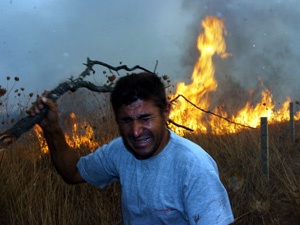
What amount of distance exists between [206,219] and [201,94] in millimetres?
6293

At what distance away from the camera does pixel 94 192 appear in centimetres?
388

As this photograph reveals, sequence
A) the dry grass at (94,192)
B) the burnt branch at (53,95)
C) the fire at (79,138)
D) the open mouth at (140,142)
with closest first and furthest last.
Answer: the open mouth at (140,142), the burnt branch at (53,95), the dry grass at (94,192), the fire at (79,138)

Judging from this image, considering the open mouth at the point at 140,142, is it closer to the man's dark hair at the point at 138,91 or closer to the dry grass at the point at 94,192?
the man's dark hair at the point at 138,91

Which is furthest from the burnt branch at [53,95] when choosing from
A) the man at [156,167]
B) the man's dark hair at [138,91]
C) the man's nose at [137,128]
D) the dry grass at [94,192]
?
the dry grass at [94,192]

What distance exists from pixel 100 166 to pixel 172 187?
59 centimetres

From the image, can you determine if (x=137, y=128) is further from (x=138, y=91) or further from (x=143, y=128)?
(x=138, y=91)

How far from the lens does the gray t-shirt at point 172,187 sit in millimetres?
1659

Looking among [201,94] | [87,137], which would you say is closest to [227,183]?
[87,137]

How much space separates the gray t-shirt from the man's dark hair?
0.72 ft

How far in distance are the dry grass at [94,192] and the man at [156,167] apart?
4.55ft

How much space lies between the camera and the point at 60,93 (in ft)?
7.27

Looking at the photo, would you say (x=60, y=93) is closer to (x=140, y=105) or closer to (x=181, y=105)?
(x=140, y=105)

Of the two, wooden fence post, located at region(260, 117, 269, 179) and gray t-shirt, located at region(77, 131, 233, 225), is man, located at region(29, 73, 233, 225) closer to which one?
gray t-shirt, located at region(77, 131, 233, 225)

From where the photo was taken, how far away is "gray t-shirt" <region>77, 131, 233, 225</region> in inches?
65.3
